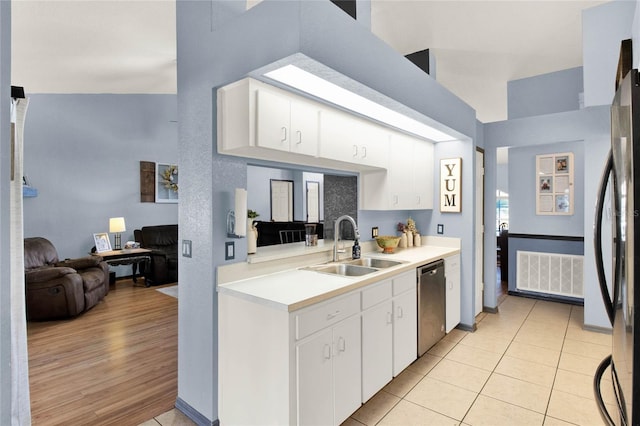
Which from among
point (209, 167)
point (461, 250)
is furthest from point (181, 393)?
point (461, 250)

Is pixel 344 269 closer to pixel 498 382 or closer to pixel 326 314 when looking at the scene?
pixel 326 314

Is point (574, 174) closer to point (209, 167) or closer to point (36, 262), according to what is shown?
point (209, 167)

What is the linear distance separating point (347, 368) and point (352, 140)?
65.2 inches

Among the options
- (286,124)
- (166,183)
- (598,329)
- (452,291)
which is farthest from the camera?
(166,183)

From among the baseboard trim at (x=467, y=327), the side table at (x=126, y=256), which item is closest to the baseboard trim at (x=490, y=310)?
the baseboard trim at (x=467, y=327)

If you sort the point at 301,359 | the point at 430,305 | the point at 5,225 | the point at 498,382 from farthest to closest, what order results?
the point at 430,305, the point at 498,382, the point at 301,359, the point at 5,225

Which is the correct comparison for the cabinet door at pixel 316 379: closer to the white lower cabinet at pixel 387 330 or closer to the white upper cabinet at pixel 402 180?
the white lower cabinet at pixel 387 330

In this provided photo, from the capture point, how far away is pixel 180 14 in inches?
93.7

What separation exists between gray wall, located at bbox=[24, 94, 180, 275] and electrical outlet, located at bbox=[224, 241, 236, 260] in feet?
16.5

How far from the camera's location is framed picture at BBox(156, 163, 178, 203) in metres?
6.81

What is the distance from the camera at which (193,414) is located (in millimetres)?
2238

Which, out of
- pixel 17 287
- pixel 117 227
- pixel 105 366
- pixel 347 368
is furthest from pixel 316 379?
pixel 117 227

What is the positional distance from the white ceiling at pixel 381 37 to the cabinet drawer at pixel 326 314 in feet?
8.98

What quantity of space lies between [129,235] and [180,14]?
16.9 feet
